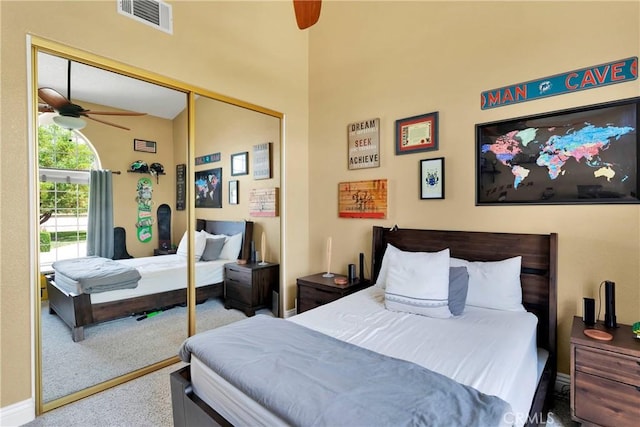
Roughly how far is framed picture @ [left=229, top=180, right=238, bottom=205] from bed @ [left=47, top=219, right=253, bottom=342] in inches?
8.5

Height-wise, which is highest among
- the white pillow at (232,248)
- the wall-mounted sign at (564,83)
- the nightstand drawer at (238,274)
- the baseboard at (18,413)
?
the wall-mounted sign at (564,83)

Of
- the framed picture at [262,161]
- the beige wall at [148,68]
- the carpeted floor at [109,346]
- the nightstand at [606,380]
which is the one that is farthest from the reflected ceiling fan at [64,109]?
the nightstand at [606,380]

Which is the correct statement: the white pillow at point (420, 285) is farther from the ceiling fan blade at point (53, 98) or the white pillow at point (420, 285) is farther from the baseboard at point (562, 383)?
the ceiling fan blade at point (53, 98)

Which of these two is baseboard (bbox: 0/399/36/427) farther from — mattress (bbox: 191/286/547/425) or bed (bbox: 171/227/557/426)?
mattress (bbox: 191/286/547/425)

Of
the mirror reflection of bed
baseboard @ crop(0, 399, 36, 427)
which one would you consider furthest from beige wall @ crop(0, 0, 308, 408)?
the mirror reflection of bed

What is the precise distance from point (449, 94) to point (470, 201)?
970 mm

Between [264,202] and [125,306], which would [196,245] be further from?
[264,202]

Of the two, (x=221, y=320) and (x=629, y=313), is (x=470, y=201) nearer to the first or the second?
(x=629, y=313)

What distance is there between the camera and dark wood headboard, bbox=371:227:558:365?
7.03ft

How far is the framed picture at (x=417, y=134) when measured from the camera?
279 centimetres

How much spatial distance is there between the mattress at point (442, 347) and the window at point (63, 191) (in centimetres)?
139

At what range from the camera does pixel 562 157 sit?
7.13ft

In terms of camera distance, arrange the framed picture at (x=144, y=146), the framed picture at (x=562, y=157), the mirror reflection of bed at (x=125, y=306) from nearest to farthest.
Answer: the framed picture at (x=562, y=157)
the mirror reflection of bed at (x=125, y=306)
the framed picture at (x=144, y=146)

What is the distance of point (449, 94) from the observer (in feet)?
8.90
